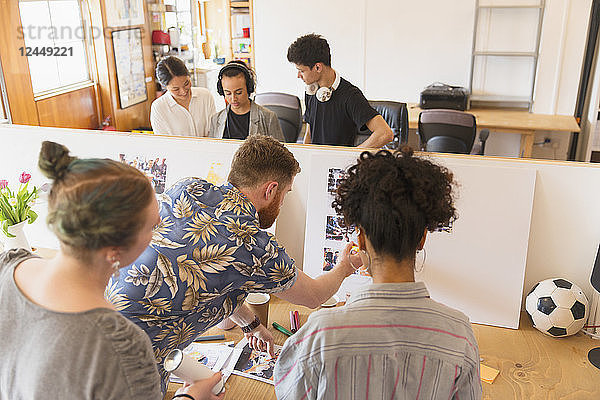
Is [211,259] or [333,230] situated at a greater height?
[211,259]

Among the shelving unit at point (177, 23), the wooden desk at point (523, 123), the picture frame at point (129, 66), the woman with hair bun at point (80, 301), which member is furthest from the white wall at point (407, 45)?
the woman with hair bun at point (80, 301)

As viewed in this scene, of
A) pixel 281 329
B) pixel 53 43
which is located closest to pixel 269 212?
pixel 281 329

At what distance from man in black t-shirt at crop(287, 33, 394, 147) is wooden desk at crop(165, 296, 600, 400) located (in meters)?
1.12

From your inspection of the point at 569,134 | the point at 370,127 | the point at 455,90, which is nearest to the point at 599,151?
the point at 569,134

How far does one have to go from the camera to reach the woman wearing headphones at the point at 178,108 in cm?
260

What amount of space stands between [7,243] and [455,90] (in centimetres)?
401

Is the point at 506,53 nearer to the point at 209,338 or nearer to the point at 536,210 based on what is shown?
the point at 536,210

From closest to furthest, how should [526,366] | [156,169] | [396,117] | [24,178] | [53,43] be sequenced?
1. [526,366]
2. [156,169]
3. [24,178]
4. [396,117]
5. [53,43]

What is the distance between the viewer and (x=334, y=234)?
72.3 inches

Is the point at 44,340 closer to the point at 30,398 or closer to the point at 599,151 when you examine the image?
the point at 30,398

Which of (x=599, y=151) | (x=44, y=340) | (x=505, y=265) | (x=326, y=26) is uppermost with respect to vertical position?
(x=326, y=26)

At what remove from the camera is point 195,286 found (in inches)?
47.3

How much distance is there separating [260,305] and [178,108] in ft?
4.42

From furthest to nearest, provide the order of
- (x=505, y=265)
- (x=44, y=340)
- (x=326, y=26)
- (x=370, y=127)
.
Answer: (x=326, y=26)
(x=370, y=127)
(x=505, y=265)
(x=44, y=340)
